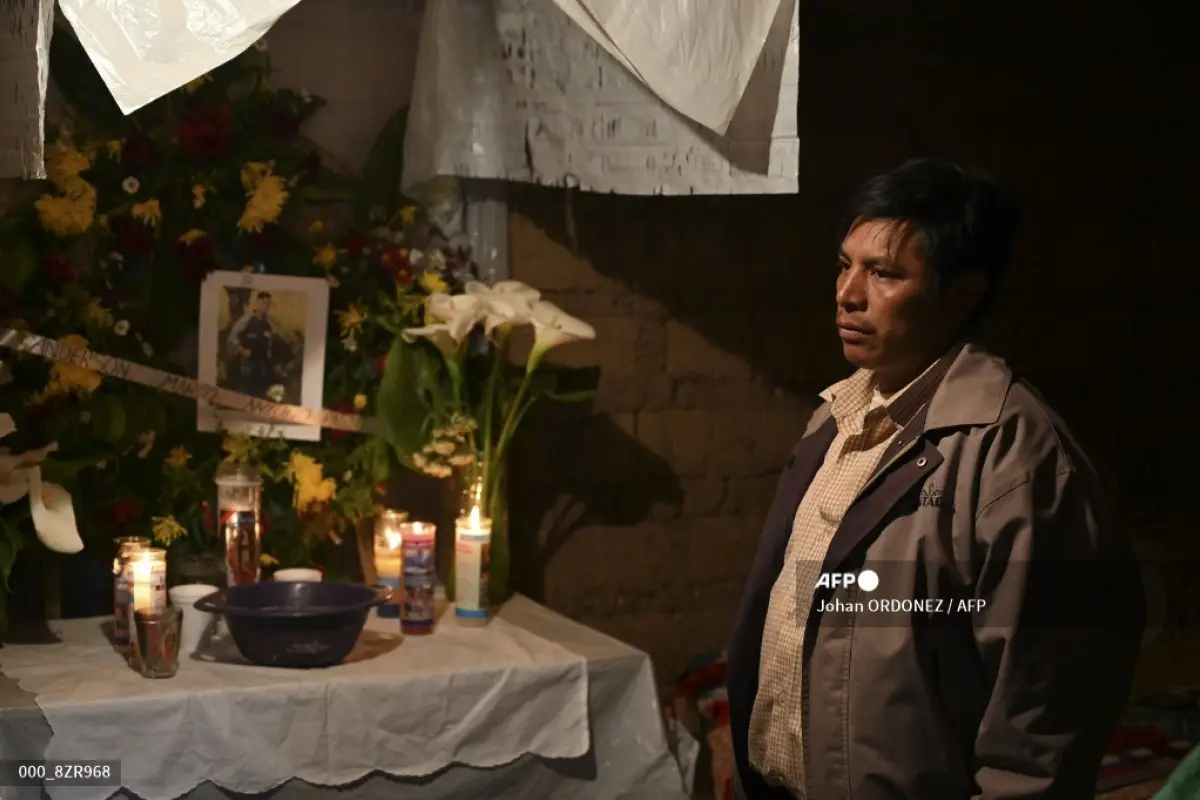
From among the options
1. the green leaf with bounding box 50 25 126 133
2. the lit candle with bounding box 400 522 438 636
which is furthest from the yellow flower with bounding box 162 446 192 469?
the green leaf with bounding box 50 25 126 133

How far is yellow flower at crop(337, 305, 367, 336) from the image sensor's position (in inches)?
102

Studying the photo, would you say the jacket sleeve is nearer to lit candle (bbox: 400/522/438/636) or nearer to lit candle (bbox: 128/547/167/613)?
lit candle (bbox: 400/522/438/636)

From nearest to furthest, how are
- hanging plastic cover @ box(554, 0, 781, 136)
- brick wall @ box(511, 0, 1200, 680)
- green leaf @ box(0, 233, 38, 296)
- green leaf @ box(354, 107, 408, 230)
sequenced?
hanging plastic cover @ box(554, 0, 781, 136) → green leaf @ box(0, 233, 38, 296) → green leaf @ box(354, 107, 408, 230) → brick wall @ box(511, 0, 1200, 680)

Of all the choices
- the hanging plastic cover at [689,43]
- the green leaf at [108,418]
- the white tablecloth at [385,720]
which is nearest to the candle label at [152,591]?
the white tablecloth at [385,720]

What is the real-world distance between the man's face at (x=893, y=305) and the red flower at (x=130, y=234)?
53.0 inches

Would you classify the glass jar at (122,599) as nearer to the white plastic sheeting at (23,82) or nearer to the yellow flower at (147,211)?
the yellow flower at (147,211)

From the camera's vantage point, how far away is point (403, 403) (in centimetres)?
251

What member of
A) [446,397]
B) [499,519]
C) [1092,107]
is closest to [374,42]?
[446,397]

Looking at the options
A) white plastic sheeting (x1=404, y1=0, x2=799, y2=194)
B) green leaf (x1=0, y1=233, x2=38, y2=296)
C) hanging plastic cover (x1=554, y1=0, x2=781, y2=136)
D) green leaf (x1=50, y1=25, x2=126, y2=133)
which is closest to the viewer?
hanging plastic cover (x1=554, y1=0, x2=781, y2=136)

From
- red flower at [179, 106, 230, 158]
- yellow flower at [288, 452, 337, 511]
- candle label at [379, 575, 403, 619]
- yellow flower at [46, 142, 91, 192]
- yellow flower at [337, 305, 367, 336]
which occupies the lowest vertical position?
candle label at [379, 575, 403, 619]

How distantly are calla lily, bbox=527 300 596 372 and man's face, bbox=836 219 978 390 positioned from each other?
826mm

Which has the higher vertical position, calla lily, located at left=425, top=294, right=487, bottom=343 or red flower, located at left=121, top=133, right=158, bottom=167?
red flower, located at left=121, top=133, right=158, bottom=167

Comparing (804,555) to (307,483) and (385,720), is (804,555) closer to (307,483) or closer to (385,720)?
(385,720)

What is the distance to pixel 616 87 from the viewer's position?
6.89 ft
